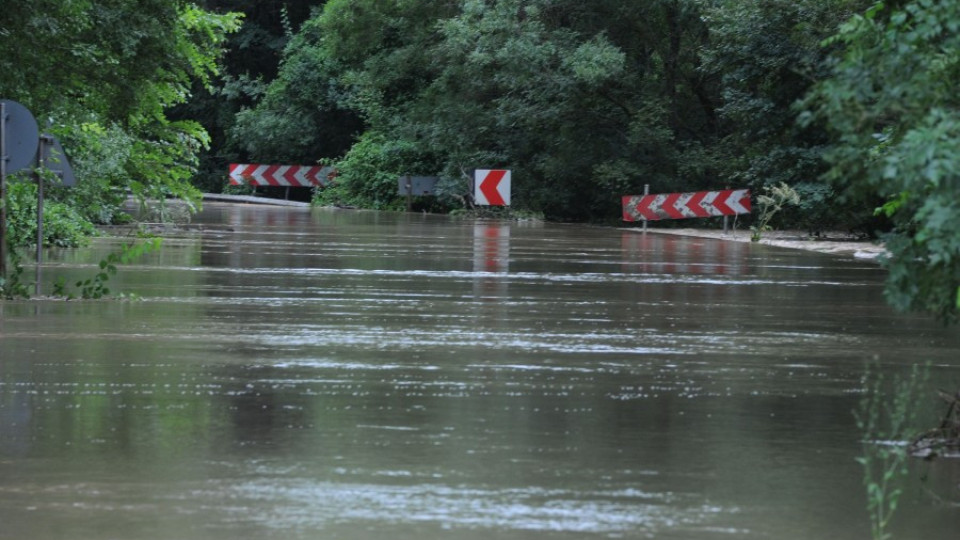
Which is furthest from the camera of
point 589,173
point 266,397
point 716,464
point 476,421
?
point 589,173

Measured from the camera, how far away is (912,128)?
775 centimetres

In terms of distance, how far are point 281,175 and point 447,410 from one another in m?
51.5

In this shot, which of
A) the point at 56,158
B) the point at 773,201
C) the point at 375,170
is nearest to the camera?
the point at 56,158

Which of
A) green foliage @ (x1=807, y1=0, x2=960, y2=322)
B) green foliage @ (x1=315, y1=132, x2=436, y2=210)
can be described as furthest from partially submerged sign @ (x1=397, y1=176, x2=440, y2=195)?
green foliage @ (x1=807, y1=0, x2=960, y2=322)

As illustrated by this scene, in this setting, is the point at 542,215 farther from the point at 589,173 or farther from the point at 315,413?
the point at 315,413

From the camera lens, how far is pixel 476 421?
9469 millimetres

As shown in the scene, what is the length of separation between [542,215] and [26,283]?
2644cm

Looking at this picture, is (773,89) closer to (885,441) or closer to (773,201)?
(773,201)

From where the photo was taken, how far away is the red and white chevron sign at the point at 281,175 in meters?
59.7

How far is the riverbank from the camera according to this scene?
29750 millimetres

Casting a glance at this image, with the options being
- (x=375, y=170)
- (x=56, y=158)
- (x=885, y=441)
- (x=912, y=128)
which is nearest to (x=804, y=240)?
(x=56, y=158)

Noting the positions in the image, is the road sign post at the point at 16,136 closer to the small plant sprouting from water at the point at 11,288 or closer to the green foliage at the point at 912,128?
the small plant sprouting from water at the point at 11,288

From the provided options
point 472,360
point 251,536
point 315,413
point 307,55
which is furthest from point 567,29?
point 251,536

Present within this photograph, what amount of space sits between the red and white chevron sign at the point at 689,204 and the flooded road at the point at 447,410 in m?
16.1
